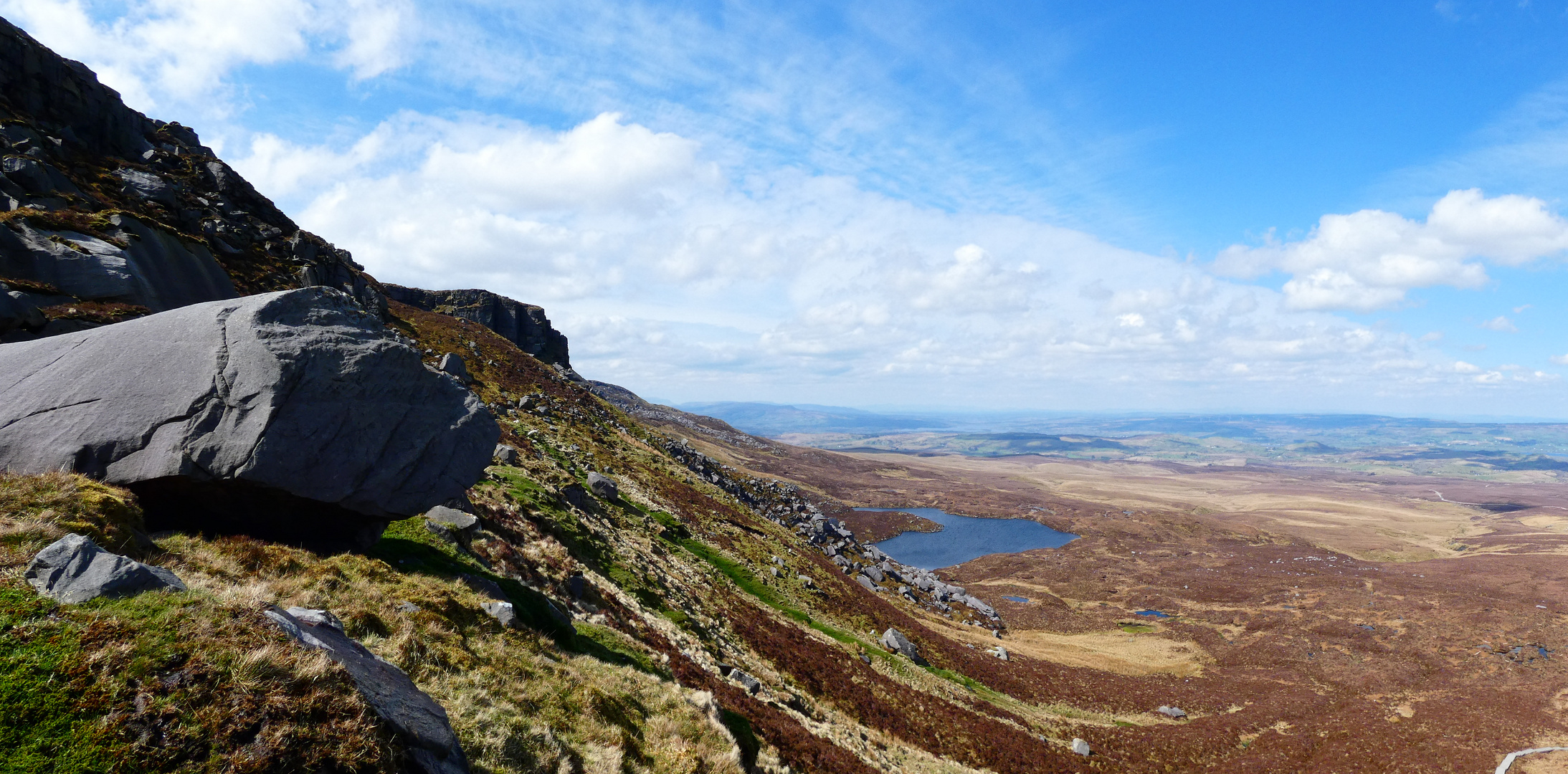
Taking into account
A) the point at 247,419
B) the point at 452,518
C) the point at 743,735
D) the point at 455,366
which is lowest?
the point at 743,735

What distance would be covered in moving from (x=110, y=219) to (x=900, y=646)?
53.4 m

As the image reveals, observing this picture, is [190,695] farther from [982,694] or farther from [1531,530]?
[1531,530]

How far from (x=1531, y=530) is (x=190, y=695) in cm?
25294

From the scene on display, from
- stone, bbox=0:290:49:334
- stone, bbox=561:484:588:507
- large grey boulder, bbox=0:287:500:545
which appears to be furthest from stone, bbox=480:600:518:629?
stone, bbox=561:484:588:507

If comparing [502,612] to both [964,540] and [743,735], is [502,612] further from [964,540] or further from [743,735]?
[964,540]

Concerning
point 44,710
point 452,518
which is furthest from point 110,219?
point 44,710

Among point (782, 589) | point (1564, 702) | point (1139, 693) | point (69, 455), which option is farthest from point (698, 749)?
point (1564, 702)

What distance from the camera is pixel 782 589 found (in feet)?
157

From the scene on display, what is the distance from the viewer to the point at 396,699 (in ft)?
28.2

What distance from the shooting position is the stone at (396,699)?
8.01m

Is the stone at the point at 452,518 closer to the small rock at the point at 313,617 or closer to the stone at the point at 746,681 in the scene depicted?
the small rock at the point at 313,617

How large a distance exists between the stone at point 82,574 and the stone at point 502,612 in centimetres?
774

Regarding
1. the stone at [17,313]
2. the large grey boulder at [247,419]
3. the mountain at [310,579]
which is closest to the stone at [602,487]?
the mountain at [310,579]

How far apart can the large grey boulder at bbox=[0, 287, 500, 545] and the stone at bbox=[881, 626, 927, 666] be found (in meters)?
37.4
